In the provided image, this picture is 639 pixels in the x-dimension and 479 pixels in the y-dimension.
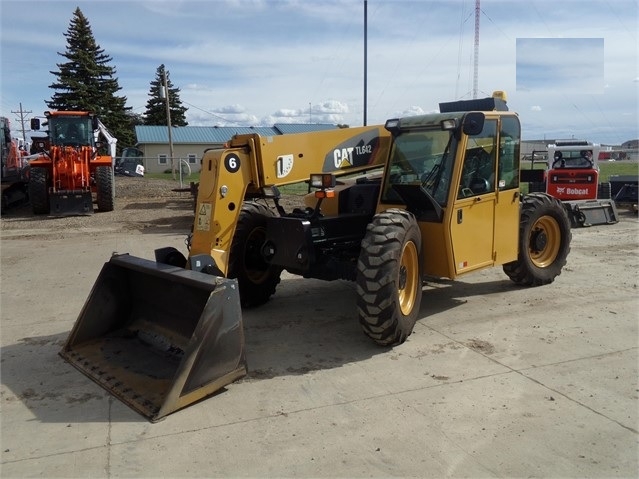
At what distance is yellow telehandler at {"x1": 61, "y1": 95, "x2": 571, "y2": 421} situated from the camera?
4.40m

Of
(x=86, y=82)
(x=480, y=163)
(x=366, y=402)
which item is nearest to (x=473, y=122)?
(x=480, y=163)

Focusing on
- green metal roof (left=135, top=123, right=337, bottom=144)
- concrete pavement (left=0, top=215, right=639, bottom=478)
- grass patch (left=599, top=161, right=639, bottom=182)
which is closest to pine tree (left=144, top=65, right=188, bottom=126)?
green metal roof (left=135, top=123, right=337, bottom=144)

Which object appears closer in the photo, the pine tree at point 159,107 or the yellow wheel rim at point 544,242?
the yellow wheel rim at point 544,242

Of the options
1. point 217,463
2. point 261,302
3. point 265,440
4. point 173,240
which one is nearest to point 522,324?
point 261,302

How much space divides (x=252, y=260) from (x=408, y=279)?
191 cm

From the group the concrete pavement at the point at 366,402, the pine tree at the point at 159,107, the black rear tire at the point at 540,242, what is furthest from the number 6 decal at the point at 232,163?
the pine tree at the point at 159,107

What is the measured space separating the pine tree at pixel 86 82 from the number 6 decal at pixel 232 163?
46055mm

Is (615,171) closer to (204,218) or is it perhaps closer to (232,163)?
(232,163)

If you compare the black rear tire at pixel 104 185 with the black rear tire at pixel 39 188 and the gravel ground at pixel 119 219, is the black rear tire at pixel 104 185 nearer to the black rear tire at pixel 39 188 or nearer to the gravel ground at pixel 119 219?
the gravel ground at pixel 119 219

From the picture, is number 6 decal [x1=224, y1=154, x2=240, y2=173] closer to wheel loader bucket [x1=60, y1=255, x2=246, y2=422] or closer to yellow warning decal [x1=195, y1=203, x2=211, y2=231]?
yellow warning decal [x1=195, y1=203, x2=211, y2=231]

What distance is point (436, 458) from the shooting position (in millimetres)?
3469

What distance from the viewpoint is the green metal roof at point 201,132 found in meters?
52.1

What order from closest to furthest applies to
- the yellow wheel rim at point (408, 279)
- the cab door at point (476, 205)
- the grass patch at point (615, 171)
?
the yellow wheel rim at point (408, 279), the cab door at point (476, 205), the grass patch at point (615, 171)

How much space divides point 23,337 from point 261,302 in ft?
8.37
